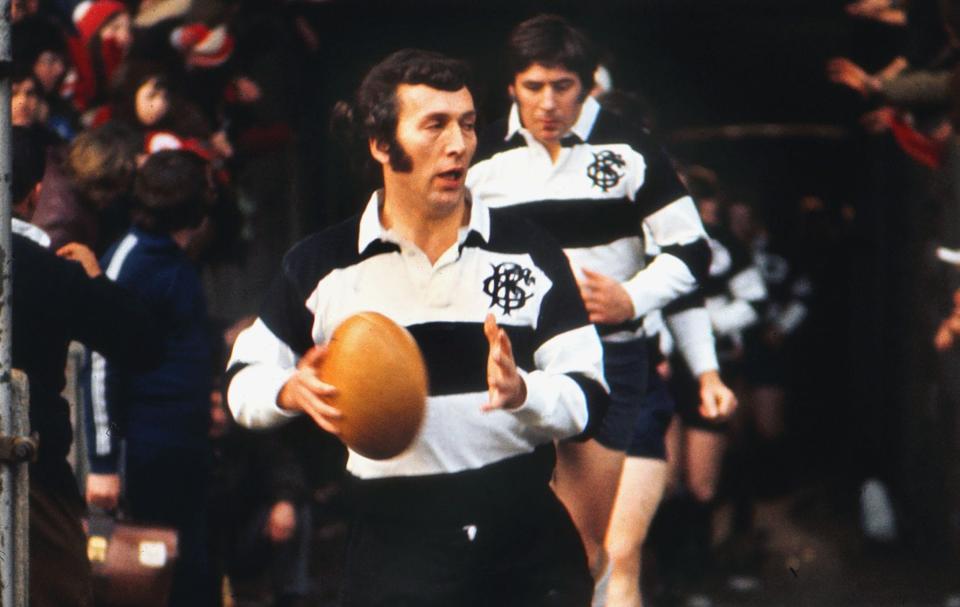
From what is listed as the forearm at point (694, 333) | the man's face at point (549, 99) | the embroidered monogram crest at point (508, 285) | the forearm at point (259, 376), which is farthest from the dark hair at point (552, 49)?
the forearm at point (259, 376)

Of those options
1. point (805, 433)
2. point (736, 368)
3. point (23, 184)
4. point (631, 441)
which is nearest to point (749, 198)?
point (805, 433)

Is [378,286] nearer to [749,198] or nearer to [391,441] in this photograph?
[391,441]

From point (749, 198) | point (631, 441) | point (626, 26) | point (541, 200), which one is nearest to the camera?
point (541, 200)

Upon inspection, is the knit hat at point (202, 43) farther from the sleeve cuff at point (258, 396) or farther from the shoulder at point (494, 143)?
the sleeve cuff at point (258, 396)

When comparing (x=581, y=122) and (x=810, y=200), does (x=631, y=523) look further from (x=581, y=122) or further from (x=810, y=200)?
(x=810, y=200)

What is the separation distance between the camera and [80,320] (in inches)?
229

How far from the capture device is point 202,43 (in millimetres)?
9477

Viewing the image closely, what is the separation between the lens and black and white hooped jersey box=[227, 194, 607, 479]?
5.39m

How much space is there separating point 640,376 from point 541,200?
2.34 ft

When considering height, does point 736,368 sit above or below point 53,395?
below

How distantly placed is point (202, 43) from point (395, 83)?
13.5 feet

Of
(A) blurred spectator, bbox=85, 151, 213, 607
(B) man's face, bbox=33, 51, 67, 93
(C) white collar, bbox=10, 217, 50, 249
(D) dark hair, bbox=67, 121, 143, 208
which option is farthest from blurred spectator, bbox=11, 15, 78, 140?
(C) white collar, bbox=10, 217, 50, 249

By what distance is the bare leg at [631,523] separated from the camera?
25.2ft

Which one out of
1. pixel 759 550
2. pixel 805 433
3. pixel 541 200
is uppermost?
pixel 541 200
